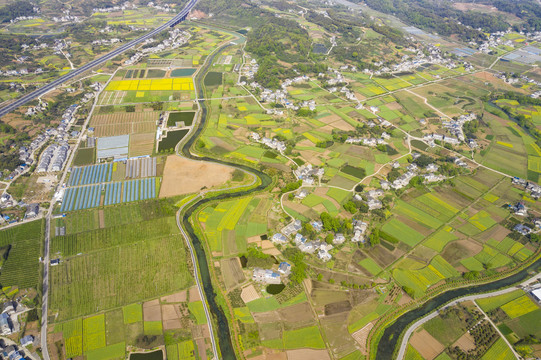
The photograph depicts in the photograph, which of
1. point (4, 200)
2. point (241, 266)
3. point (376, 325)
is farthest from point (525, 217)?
point (4, 200)

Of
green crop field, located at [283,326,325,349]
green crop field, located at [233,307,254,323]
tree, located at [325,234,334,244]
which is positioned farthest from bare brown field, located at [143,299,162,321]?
tree, located at [325,234,334,244]

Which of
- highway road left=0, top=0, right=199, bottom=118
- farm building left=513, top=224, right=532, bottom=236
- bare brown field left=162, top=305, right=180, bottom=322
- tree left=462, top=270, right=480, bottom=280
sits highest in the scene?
farm building left=513, top=224, right=532, bottom=236

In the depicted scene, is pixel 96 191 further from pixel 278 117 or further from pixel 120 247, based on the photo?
pixel 278 117

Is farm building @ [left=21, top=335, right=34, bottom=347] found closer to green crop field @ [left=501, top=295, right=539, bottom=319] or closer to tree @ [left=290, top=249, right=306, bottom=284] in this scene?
tree @ [left=290, top=249, right=306, bottom=284]

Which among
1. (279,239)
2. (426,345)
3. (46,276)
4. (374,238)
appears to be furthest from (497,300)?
(46,276)

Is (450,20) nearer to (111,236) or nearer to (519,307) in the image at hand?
(519,307)

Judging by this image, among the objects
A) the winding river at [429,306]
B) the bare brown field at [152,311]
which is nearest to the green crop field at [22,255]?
the bare brown field at [152,311]
